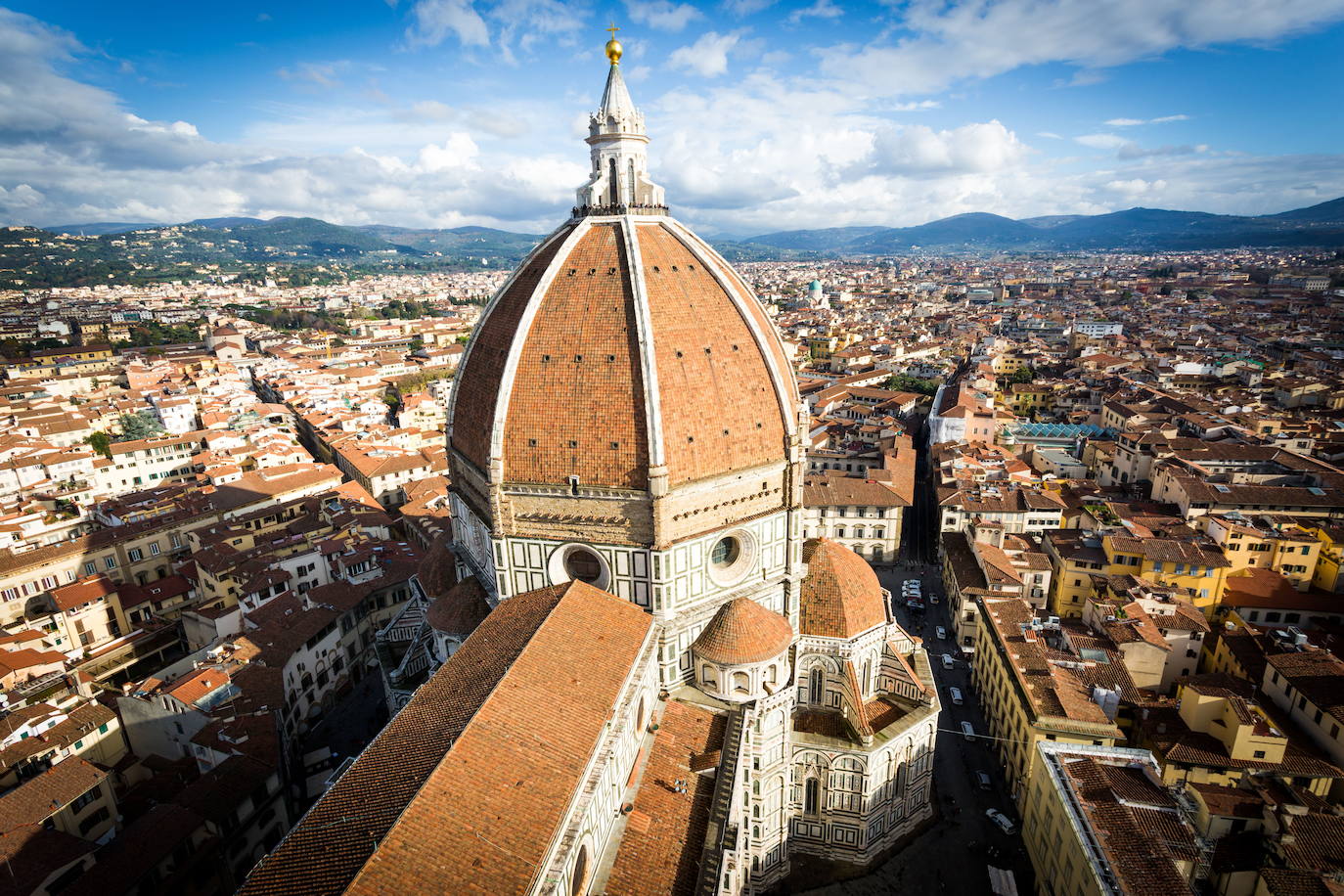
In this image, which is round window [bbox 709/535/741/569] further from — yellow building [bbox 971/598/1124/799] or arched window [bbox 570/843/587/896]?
Answer: yellow building [bbox 971/598/1124/799]

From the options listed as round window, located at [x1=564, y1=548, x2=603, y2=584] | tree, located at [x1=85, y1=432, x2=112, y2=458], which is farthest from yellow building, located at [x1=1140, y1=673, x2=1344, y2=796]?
tree, located at [x1=85, y1=432, x2=112, y2=458]

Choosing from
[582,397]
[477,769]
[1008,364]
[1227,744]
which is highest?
[582,397]

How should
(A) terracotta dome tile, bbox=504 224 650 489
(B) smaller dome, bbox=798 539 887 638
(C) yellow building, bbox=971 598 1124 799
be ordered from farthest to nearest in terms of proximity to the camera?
(C) yellow building, bbox=971 598 1124 799, (B) smaller dome, bbox=798 539 887 638, (A) terracotta dome tile, bbox=504 224 650 489

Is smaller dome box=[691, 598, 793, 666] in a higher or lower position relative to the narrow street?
higher

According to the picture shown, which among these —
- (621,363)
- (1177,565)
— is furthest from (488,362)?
(1177,565)

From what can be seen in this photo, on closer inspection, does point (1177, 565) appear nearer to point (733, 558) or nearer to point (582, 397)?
point (733, 558)

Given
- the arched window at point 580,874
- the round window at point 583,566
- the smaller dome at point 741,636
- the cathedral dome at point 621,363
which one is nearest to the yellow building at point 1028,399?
the cathedral dome at point 621,363
